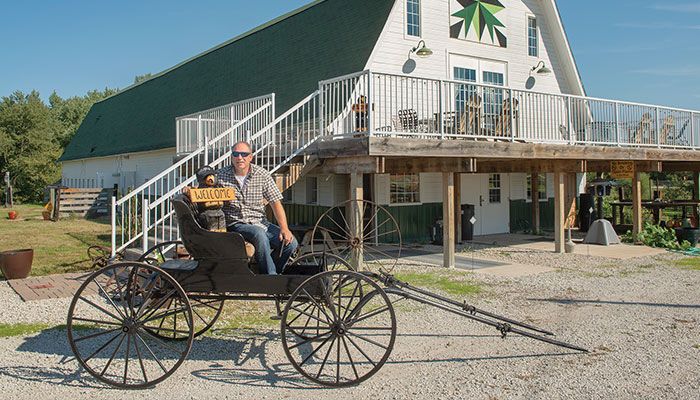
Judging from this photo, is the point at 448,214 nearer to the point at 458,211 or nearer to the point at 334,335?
the point at 458,211

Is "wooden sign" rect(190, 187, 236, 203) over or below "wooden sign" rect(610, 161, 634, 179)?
below

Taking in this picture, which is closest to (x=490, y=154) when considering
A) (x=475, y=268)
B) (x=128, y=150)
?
(x=475, y=268)

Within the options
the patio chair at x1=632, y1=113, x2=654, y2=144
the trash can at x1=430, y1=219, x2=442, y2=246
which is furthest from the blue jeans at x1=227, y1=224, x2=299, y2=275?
the patio chair at x1=632, y1=113, x2=654, y2=144

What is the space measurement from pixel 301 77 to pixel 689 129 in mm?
10926

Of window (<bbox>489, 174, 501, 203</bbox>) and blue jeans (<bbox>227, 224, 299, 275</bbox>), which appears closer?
blue jeans (<bbox>227, 224, 299, 275</bbox>)

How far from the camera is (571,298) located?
27.1 feet

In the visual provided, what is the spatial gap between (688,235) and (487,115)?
700 centimetres

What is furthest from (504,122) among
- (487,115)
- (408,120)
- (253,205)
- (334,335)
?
(334,335)

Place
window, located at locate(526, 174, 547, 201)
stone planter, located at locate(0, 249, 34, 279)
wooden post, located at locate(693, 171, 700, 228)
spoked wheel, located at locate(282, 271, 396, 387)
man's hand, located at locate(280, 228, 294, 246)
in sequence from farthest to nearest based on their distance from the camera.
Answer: window, located at locate(526, 174, 547, 201) < wooden post, located at locate(693, 171, 700, 228) < stone planter, located at locate(0, 249, 34, 279) < man's hand, located at locate(280, 228, 294, 246) < spoked wheel, located at locate(282, 271, 396, 387)

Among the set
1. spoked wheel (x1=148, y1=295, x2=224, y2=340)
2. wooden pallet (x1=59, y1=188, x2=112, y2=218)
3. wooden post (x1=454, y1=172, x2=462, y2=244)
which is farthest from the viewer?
wooden pallet (x1=59, y1=188, x2=112, y2=218)

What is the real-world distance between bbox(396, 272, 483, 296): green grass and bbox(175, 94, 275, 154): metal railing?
476 centimetres

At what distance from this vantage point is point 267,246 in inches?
203

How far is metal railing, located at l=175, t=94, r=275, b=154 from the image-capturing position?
12898 millimetres

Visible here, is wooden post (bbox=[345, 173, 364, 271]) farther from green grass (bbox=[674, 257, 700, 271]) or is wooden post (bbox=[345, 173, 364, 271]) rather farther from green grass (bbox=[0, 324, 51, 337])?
green grass (bbox=[674, 257, 700, 271])
